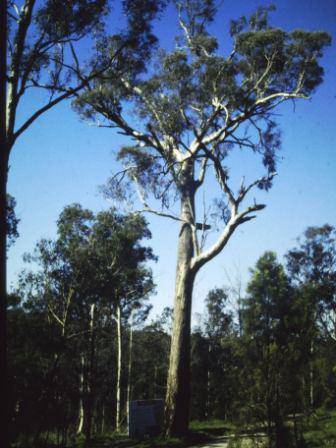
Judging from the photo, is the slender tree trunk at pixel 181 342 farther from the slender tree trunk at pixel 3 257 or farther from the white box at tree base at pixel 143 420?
the slender tree trunk at pixel 3 257

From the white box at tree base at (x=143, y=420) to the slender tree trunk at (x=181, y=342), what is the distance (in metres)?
3.49

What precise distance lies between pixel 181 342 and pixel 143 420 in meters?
4.49

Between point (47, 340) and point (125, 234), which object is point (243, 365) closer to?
point (47, 340)

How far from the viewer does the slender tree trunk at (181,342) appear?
9.20m

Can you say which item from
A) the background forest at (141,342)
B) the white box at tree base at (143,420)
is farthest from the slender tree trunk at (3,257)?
the white box at tree base at (143,420)

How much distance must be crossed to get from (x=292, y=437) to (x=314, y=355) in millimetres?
1086

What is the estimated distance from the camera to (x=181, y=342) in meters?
9.69

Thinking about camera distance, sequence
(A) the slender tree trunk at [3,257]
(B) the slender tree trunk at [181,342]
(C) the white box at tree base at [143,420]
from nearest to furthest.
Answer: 1. (A) the slender tree trunk at [3,257]
2. (B) the slender tree trunk at [181,342]
3. (C) the white box at tree base at [143,420]

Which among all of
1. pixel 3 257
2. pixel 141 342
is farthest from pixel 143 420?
pixel 141 342

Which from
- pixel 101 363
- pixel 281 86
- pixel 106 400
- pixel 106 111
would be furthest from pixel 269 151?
pixel 106 400

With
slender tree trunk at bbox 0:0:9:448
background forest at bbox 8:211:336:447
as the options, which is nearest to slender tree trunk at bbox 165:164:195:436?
background forest at bbox 8:211:336:447

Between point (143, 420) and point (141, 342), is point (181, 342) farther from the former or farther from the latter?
point (141, 342)

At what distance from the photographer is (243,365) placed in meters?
5.56

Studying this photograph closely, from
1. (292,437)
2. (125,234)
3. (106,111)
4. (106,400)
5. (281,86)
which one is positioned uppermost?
(281,86)
